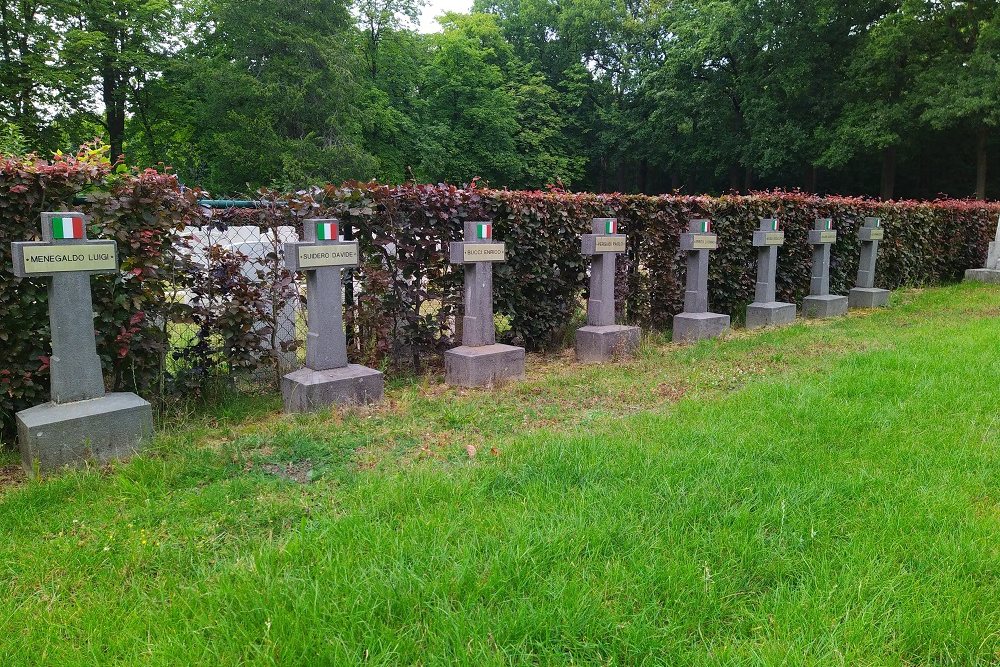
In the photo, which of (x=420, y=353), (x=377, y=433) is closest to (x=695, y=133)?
(x=420, y=353)

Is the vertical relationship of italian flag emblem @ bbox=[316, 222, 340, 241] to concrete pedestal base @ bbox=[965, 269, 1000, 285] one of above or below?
above

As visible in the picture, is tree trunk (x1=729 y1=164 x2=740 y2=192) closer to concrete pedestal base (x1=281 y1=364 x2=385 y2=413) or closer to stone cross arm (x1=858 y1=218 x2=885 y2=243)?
stone cross arm (x1=858 y1=218 x2=885 y2=243)

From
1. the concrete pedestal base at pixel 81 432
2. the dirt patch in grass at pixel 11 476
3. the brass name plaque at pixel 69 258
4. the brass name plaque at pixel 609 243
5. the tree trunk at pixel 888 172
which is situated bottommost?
the dirt patch in grass at pixel 11 476

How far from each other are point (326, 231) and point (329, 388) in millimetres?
1216

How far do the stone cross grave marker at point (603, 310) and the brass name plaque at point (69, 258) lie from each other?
4.44m

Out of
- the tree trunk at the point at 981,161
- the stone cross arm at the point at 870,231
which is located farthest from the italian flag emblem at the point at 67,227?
the tree trunk at the point at 981,161

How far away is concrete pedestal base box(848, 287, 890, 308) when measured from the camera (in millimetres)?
10602

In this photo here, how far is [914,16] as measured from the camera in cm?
2228

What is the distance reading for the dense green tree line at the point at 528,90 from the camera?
2097 cm

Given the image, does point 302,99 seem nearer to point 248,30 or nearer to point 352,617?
point 248,30

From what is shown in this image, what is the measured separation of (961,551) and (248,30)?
Answer: 2481 centimetres

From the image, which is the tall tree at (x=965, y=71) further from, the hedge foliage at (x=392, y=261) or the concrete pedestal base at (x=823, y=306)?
the concrete pedestal base at (x=823, y=306)

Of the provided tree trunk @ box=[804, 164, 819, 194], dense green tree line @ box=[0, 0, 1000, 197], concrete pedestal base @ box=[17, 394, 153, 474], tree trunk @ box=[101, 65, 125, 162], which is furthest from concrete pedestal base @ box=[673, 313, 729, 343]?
tree trunk @ box=[804, 164, 819, 194]

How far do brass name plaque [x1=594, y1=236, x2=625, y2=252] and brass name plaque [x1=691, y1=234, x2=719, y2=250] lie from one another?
4.61ft
